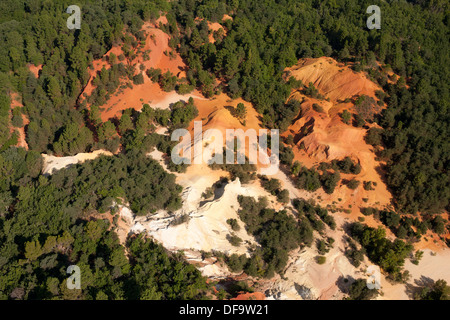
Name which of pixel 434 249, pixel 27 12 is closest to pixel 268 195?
pixel 434 249

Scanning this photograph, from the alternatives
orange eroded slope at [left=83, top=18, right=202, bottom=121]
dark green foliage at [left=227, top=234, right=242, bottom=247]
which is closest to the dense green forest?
orange eroded slope at [left=83, top=18, right=202, bottom=121]

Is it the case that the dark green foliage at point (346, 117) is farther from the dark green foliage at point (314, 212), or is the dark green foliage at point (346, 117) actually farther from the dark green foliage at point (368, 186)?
the dark green foliage at point (314, 212)

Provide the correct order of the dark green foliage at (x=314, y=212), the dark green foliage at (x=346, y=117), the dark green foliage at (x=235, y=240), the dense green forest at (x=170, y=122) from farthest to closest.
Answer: the dark green foliage at (x=346, y=117) → the dark green foliage at (x=314, y=212) → the dark green foliage at (x=235, y=240) → the dense green forest at (x=170, y=122)

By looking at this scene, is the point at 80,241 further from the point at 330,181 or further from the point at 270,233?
the point at 330,181

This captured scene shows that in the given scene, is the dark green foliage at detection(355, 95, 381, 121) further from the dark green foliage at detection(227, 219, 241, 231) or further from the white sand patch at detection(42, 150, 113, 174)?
the white sand patch at detection(42, 150, 113, 174)

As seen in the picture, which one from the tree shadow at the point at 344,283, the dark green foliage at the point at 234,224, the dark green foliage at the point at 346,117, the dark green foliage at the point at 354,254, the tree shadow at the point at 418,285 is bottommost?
the tree shadow at the point at 418,285

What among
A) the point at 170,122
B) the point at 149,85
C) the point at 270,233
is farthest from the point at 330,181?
the point at 149,85

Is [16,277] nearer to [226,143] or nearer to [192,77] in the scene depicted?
[226,143]

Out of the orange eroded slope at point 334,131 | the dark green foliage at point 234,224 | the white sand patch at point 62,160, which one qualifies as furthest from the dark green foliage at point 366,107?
the white sand patch at point 62,160

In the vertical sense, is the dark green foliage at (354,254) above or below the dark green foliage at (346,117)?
below
